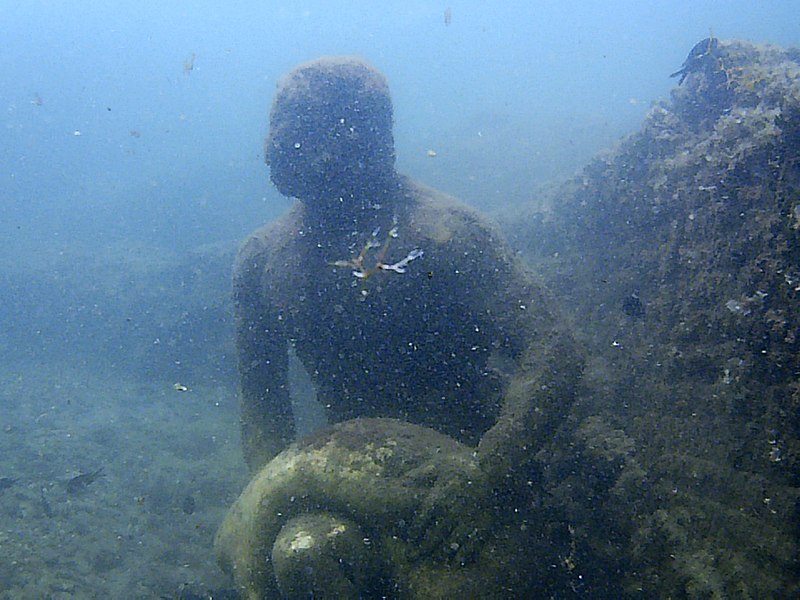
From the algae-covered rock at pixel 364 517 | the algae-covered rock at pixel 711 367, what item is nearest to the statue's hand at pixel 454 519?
the algae-covered rock at pixel 364 517

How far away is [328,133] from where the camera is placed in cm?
382

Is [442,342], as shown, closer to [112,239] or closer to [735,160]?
[735,160]

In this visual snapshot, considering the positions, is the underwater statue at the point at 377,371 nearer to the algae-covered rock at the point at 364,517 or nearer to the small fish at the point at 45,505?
the algae-covered rock at the point at 364,517

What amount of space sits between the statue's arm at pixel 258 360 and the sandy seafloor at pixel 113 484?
6.75 feet

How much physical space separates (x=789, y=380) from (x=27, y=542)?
724cm

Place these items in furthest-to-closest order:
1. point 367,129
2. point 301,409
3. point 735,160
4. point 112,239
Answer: point 112,239, point 301,409, point 367,129, point 735,160

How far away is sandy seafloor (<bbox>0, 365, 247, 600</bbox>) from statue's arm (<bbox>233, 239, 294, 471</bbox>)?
206 cm

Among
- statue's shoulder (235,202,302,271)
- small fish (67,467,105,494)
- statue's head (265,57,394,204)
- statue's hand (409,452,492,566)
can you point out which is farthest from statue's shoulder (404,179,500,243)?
small fish (67,467,105,494)

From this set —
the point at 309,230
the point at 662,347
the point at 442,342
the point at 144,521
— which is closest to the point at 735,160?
the point at 662,347

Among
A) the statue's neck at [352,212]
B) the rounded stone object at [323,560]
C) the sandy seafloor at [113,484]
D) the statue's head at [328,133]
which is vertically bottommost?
the sandy seafloor at [113,484]

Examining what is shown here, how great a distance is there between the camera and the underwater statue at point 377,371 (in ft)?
9.86

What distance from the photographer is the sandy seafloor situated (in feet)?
18.5

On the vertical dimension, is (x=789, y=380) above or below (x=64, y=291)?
above

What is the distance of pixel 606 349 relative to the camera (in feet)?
13.7
